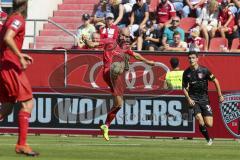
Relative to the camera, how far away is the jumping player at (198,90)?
800 inches

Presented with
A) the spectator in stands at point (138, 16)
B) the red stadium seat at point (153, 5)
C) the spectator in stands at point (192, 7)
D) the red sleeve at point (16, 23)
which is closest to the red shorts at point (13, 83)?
the red sleeve at point (16, 23)

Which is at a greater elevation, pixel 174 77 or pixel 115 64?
pixel 115 64

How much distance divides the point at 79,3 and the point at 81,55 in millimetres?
6098

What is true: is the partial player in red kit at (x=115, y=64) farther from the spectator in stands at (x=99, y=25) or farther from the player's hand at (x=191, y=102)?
the spectator in stands at (x=99, y=25)

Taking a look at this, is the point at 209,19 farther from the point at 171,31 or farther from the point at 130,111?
the point at 130,111

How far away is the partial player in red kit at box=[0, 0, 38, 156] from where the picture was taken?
42.2 ft

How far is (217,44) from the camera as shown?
1022 inches

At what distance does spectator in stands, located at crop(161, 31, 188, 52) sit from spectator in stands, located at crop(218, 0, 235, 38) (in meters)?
1.36

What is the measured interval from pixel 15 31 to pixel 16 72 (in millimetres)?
632

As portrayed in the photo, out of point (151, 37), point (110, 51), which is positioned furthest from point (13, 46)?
point (151, 37)

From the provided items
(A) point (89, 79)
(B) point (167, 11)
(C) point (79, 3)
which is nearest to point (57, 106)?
(A) point (89, 79)

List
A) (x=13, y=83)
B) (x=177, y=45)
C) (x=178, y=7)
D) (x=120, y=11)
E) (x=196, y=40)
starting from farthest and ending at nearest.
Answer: (x=178, y=7), (x=120, y=11), (x=196, y=40), (x=177, y=45), (x=13, y=83)

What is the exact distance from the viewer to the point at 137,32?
27156 millimetres

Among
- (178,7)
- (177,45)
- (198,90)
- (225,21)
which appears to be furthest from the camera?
(178,7)
